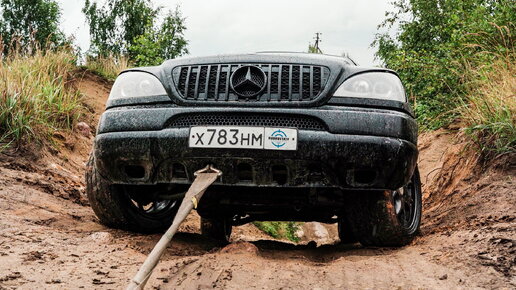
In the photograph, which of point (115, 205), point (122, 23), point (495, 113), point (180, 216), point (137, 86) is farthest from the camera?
point (122, 23)

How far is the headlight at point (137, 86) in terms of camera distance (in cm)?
308

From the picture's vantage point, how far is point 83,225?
3.87 metres

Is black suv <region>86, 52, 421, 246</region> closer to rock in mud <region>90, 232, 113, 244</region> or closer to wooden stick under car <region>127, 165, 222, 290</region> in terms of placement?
wooden stick under car <region>127, 165, 222, 290</region>

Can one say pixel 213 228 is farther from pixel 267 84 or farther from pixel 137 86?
pixel 267 84

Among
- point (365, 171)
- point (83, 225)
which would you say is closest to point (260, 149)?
point (365, 171)

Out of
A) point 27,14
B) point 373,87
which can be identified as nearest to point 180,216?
point 373,87

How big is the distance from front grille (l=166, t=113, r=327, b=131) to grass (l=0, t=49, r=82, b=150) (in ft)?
10.3

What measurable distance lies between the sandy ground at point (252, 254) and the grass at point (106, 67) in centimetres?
763

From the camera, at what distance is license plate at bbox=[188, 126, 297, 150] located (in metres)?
2.78

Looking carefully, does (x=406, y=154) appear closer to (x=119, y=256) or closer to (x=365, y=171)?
(x=365, y=171)

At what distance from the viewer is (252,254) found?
298 centimetres

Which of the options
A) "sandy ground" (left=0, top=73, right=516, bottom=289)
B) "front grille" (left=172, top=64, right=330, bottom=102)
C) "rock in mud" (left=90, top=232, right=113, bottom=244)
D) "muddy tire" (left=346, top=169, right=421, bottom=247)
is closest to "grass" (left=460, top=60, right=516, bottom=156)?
"sandy ground" (left=0, top=73, right=516, bottom=289)

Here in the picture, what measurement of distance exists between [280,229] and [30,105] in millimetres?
4372

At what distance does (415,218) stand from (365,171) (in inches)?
41.7
